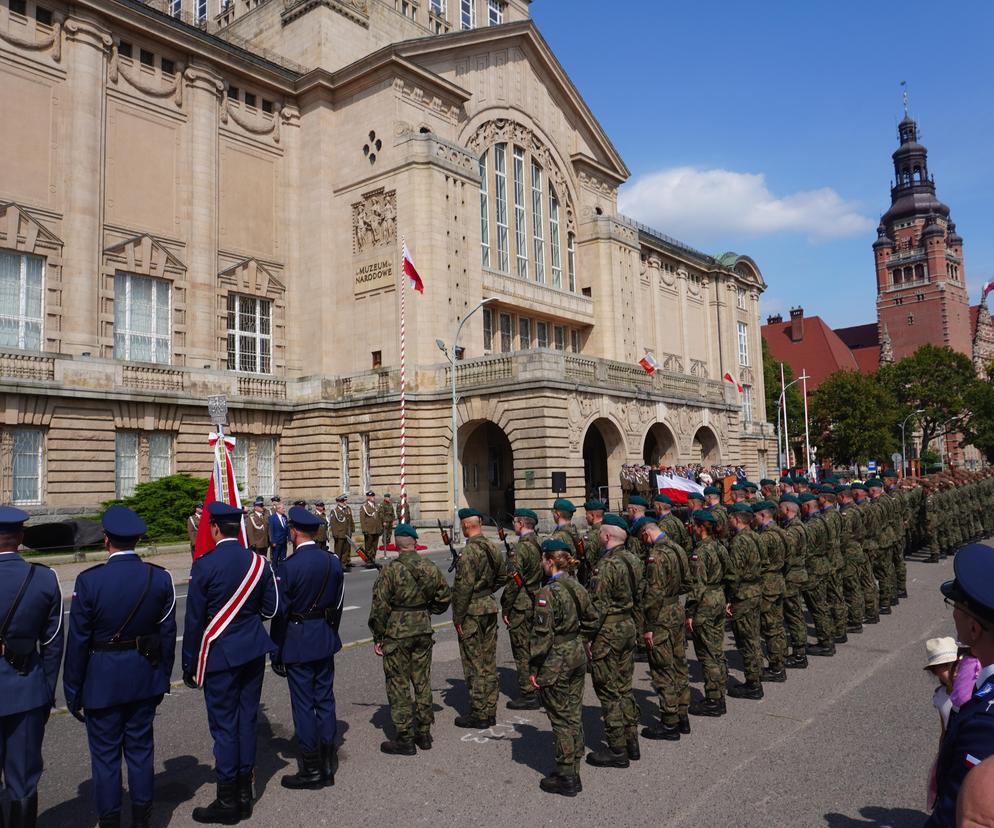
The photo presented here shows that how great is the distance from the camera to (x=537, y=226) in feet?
127

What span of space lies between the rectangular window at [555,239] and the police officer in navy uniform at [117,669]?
116 ft

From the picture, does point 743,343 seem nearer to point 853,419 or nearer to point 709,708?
point 853,419

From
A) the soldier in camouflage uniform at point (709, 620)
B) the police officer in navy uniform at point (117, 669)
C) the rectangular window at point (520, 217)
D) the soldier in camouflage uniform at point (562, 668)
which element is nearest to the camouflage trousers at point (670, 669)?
the soldier in camouflage uniform at point (709, 620)

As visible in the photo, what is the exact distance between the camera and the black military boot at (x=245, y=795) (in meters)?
5.73

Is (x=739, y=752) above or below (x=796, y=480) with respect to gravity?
below

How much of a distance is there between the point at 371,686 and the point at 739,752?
4090mm

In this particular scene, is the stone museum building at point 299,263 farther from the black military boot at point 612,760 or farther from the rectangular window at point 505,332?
the black military boot at point 612,760

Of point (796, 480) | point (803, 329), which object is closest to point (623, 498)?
point (796, 480)

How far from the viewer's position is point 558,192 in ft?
132

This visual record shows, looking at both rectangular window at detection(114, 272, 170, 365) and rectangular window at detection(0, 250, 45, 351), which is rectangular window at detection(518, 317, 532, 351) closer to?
rectangular window at detection(114, 272, 170, 365)

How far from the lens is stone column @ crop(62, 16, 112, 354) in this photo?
26047 millimetres

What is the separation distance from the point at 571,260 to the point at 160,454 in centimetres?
2234

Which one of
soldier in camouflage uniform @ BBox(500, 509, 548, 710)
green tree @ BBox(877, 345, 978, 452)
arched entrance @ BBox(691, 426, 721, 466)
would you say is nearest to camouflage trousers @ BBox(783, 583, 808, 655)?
soldier in camouflage uniform @ BBox(500, 509, 548, 710)

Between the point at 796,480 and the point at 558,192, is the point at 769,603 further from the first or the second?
the point at 558,192
